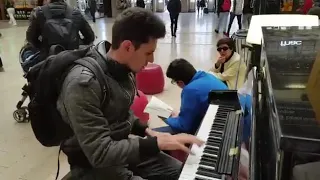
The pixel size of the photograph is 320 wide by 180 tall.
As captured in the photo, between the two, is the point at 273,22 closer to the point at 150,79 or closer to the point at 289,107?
the point at 289,107

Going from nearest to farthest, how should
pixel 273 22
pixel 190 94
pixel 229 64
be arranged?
pixel 190 94 → pixel 273 22 → pixel 229 64

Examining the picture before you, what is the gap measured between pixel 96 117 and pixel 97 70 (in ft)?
0.70

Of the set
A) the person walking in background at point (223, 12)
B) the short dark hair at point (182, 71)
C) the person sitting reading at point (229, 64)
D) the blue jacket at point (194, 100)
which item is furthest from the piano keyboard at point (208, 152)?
the person walking in background at point (223, 12)

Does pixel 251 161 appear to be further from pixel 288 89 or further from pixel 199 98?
pixel 199 98

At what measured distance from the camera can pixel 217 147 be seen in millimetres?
1606

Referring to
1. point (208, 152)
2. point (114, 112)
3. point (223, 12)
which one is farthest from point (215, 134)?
point (223, 12)

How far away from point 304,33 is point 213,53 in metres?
6.46

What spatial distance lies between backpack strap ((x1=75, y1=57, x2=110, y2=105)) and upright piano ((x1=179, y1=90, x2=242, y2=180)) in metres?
0.50

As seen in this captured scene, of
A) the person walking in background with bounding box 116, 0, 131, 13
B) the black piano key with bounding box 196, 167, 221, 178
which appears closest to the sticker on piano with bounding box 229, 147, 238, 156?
the black piano key with bounding box 196, 167, 221, 178

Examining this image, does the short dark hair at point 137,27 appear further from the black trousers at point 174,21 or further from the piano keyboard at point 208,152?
the black trousers at point 174,21

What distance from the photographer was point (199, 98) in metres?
2.42

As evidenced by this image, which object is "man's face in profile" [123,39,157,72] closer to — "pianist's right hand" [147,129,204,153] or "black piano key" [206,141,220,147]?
"pianist's right hand" [147,129,204,153]

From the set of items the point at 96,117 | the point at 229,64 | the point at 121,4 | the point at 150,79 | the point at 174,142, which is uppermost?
the point at 121,4

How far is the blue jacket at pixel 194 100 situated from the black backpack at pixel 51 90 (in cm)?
102
